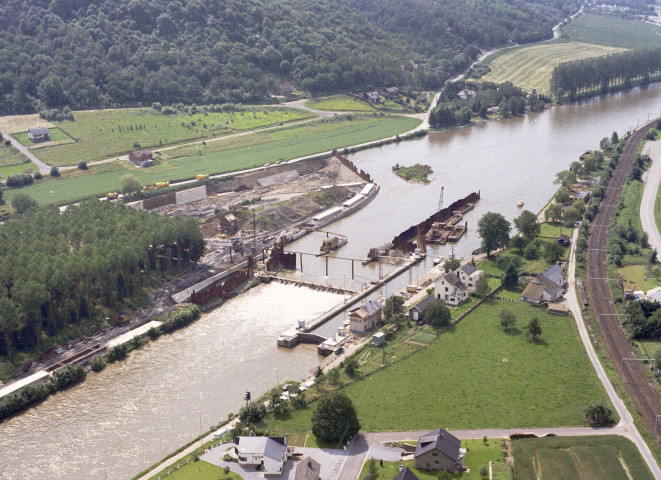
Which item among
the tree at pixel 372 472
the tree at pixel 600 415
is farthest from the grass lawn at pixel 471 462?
the tree at pixel 600 415

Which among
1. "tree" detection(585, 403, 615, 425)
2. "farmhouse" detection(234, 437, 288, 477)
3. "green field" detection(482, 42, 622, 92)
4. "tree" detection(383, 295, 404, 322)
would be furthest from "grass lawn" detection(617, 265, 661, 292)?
"green field" detection(482, 42, 622, 92)

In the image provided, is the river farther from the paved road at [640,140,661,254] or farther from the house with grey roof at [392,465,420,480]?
the house with grey roof at [392,465,420,480]

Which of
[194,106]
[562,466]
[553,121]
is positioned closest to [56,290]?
[562,466]

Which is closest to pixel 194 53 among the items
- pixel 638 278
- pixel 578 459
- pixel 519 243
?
pixel 519 243

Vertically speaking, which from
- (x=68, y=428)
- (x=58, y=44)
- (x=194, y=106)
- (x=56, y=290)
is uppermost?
(x=58, y=44)

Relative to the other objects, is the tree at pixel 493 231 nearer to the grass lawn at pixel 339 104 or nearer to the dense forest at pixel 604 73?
the grass lawn at pixel 339 104

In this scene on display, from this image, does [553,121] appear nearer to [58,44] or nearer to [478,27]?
[478,27]
